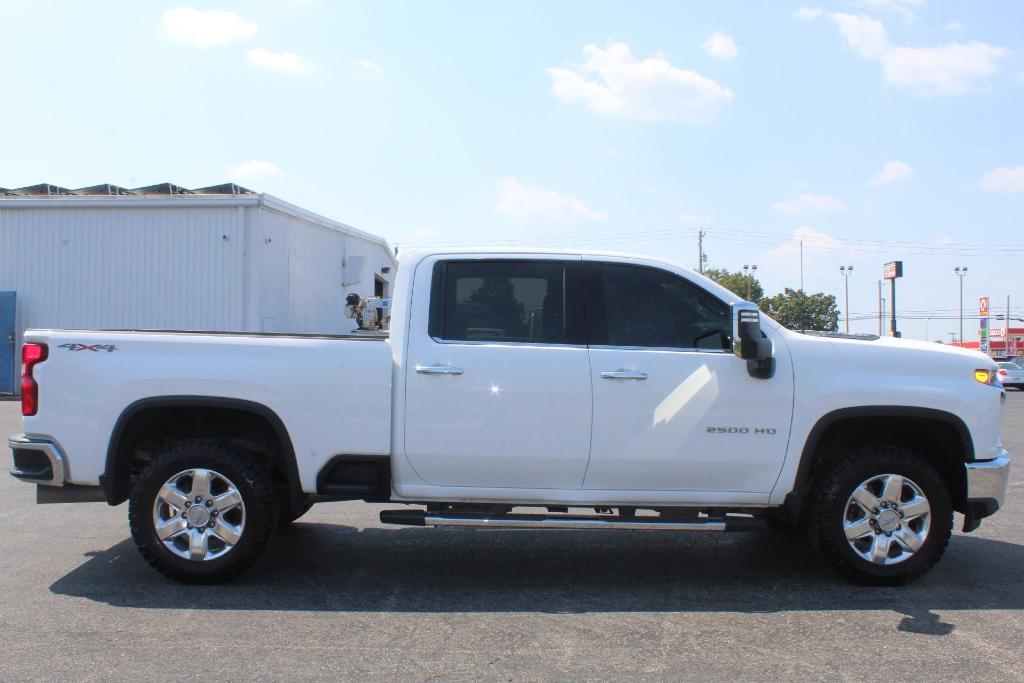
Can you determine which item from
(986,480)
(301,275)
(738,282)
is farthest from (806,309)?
(986,480)

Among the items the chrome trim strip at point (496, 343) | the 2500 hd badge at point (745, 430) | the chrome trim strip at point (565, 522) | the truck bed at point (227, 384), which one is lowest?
the chrome trim strip at point (565, 522)

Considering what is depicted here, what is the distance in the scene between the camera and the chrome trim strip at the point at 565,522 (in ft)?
16.8

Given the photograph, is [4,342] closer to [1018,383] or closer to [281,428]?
[281,428]

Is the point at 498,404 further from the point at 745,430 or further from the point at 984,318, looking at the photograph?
the point at 984,318

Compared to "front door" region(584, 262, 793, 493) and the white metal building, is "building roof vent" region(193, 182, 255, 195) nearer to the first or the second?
the white metal building

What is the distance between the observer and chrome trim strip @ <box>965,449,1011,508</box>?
5.29m

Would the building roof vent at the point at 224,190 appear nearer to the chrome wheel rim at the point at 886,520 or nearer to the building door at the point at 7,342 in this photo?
the building door at the point at 7,342

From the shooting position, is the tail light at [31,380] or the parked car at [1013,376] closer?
the tail light at [31,380]

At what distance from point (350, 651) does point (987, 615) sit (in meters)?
3.38

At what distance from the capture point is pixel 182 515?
5254mm

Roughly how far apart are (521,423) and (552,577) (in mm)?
1101

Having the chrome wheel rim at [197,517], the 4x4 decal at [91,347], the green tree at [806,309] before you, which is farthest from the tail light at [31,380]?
the green tree at [806,309]

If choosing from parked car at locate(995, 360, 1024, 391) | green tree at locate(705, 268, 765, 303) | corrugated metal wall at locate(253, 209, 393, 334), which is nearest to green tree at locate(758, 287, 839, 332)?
green tree at locate(705, 268, 765, 303)

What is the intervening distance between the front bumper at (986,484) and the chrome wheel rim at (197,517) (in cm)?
430
